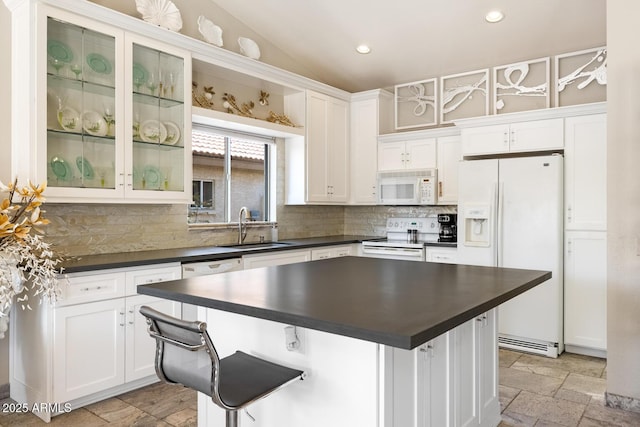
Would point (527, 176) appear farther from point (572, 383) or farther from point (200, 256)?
point (200, 256)

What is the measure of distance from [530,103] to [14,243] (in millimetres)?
4490

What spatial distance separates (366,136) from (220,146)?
178 centimetres

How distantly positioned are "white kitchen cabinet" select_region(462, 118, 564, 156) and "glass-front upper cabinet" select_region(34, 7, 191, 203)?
266 centimetres

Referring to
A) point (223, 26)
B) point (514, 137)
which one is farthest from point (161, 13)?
point (514, 137)

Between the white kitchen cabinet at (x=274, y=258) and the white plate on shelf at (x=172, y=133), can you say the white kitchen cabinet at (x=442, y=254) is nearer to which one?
the white kitchen cabinet at (x=274, y=258)

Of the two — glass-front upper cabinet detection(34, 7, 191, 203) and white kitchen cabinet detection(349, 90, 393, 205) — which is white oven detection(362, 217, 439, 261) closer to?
white kitchen cabinet detection(349, 90, 393, 205)

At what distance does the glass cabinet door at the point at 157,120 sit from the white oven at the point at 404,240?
2.27 meters

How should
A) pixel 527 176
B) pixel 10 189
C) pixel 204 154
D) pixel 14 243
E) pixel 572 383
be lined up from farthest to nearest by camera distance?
pixel 204 154
pixel 527 176
pixel 572 383
pixel 10 189
pixel 14 243

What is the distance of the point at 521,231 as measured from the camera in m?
4.04

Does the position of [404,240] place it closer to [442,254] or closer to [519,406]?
[442,254]

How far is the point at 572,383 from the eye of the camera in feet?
10.8

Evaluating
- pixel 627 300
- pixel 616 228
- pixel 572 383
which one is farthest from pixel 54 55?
pixel 572 383

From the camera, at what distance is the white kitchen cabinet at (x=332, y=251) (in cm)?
459

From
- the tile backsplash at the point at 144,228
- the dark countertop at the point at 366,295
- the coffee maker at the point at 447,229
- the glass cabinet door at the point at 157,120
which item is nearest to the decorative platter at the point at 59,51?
the glass cabinet door at the point at 157,120
